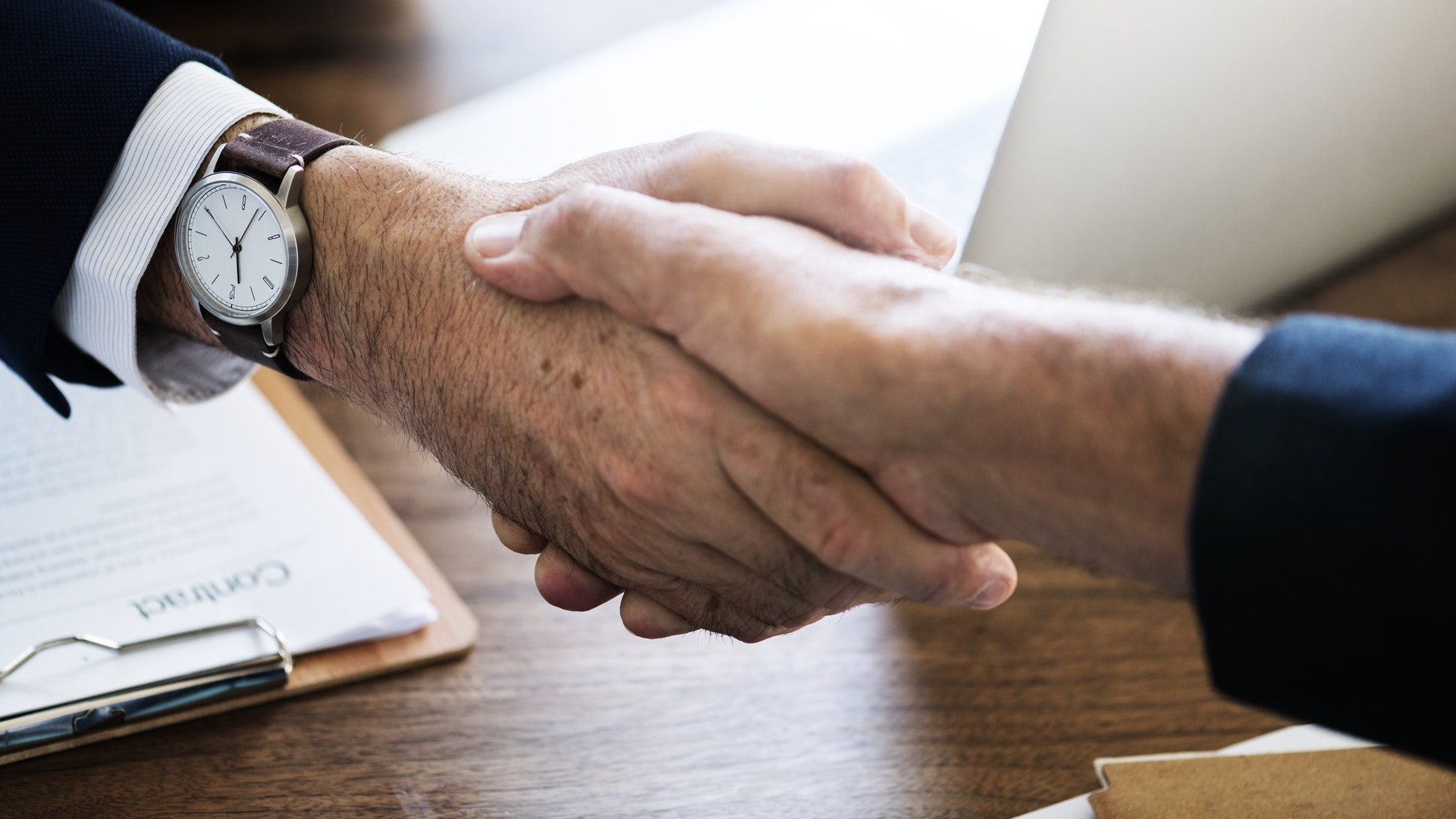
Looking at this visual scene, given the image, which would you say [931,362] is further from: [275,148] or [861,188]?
[275,148]

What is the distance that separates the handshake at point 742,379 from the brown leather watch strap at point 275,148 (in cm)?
2

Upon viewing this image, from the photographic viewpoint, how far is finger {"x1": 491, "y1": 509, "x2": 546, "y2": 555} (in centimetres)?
63

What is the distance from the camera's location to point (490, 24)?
1.37 meters

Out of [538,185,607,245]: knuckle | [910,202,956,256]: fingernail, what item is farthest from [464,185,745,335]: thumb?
[910,202,956,256]: fingernail

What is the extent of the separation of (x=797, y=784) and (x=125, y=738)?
0.39 meters

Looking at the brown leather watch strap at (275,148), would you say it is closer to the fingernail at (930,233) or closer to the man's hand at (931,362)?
the man's hand at (931,362)

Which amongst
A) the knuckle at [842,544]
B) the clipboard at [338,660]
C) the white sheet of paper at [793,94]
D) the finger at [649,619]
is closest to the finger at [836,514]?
the knuckle at [842,544]

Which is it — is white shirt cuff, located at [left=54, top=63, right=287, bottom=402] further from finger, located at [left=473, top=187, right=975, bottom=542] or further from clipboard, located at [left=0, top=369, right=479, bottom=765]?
finger, located at [left=473, top=187, right=975, bottom=542]

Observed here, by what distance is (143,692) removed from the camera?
1.88ft

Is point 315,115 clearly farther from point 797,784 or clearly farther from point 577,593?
point 797,784

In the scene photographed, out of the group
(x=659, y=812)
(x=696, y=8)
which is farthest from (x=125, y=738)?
(x=696, y=8)

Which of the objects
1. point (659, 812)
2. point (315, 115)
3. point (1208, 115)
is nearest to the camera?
point (659, 812)

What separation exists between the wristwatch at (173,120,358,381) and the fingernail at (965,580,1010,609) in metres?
0.45

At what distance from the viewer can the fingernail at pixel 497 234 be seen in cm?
57
